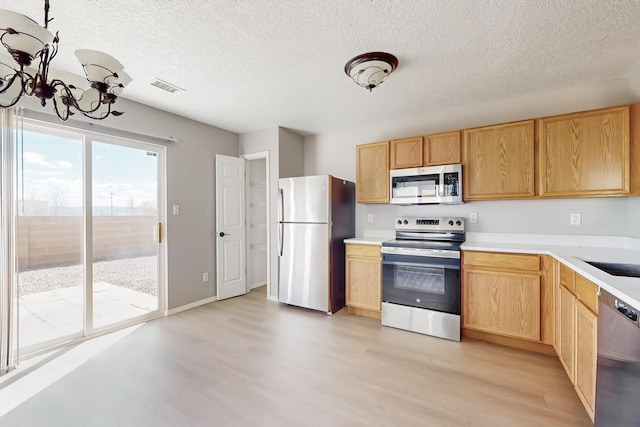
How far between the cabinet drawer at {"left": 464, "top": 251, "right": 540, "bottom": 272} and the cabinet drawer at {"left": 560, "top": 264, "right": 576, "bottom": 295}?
0.29m

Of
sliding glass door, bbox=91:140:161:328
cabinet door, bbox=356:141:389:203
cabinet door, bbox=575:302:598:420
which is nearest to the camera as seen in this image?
cabinet door, bbox=575:302:598:420

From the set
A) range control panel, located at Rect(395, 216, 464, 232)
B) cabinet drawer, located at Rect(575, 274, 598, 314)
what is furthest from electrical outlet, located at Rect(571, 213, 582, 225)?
cabinet drawer, located at Rect(575, 274, 598, 314)

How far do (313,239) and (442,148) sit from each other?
1.89 metres

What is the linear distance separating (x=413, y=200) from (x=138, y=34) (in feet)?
9.66

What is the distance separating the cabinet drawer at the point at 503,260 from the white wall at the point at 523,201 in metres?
0.67

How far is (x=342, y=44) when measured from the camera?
2061 mm

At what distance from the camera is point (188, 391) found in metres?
1.96

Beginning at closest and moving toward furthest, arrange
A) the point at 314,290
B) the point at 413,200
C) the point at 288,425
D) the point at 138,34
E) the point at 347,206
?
the point at 288,425, the point at 138,34, the point at 413,200, the point at 314,290, the point at 347,206

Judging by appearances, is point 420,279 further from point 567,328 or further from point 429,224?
point 567,328

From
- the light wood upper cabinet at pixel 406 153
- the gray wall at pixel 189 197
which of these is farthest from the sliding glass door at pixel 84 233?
the light wood upper cabinet at pixel 406 153

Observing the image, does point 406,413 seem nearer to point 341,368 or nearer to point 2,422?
point 341,368

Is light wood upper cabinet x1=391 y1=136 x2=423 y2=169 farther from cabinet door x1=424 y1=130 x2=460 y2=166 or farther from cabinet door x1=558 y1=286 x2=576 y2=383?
cabinet door x1=558 y1=286 x2=576 y2=383

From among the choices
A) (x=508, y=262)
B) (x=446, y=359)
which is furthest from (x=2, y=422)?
(x=508, y=262)

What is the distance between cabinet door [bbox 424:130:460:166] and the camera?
3.01 m
